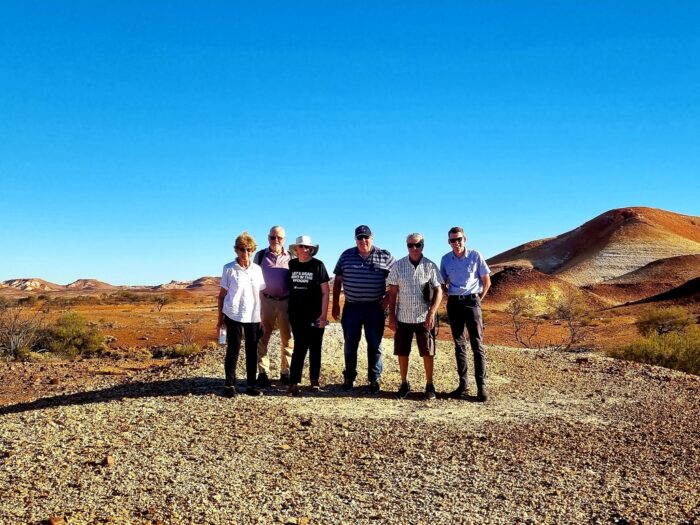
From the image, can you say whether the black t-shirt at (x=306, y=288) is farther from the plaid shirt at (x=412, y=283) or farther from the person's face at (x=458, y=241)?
the person's face at (x=458, y=241)

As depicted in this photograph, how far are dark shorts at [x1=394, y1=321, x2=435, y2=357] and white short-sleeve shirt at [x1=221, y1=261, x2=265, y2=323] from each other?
1.69 metres

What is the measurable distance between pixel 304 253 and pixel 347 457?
8.63ft

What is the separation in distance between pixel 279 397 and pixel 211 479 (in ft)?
8.94

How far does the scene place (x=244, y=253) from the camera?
7.02m

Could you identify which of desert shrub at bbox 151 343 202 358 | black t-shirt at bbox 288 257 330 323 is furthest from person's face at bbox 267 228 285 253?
desert shrub at bbox 151 343 202 358

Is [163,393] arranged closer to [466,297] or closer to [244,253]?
[244,253]

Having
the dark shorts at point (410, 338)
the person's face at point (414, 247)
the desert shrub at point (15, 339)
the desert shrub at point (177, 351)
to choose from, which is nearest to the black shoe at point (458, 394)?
the dark shorts at point (410, 338)

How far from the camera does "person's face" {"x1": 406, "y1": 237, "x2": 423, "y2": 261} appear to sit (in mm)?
7309

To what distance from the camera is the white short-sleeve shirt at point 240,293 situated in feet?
22.9

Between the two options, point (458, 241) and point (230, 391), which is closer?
point (230, 391)

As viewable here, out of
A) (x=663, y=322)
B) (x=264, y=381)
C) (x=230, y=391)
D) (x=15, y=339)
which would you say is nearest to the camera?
(x=230, y=391)

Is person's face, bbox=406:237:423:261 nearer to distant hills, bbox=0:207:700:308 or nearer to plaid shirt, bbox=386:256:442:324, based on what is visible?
plaid shirt, bbox=386:256:442:324

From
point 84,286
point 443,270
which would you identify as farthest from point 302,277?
point 84,286

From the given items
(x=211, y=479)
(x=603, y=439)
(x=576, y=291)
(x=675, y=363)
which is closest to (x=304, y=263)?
(x=211, y=479)
